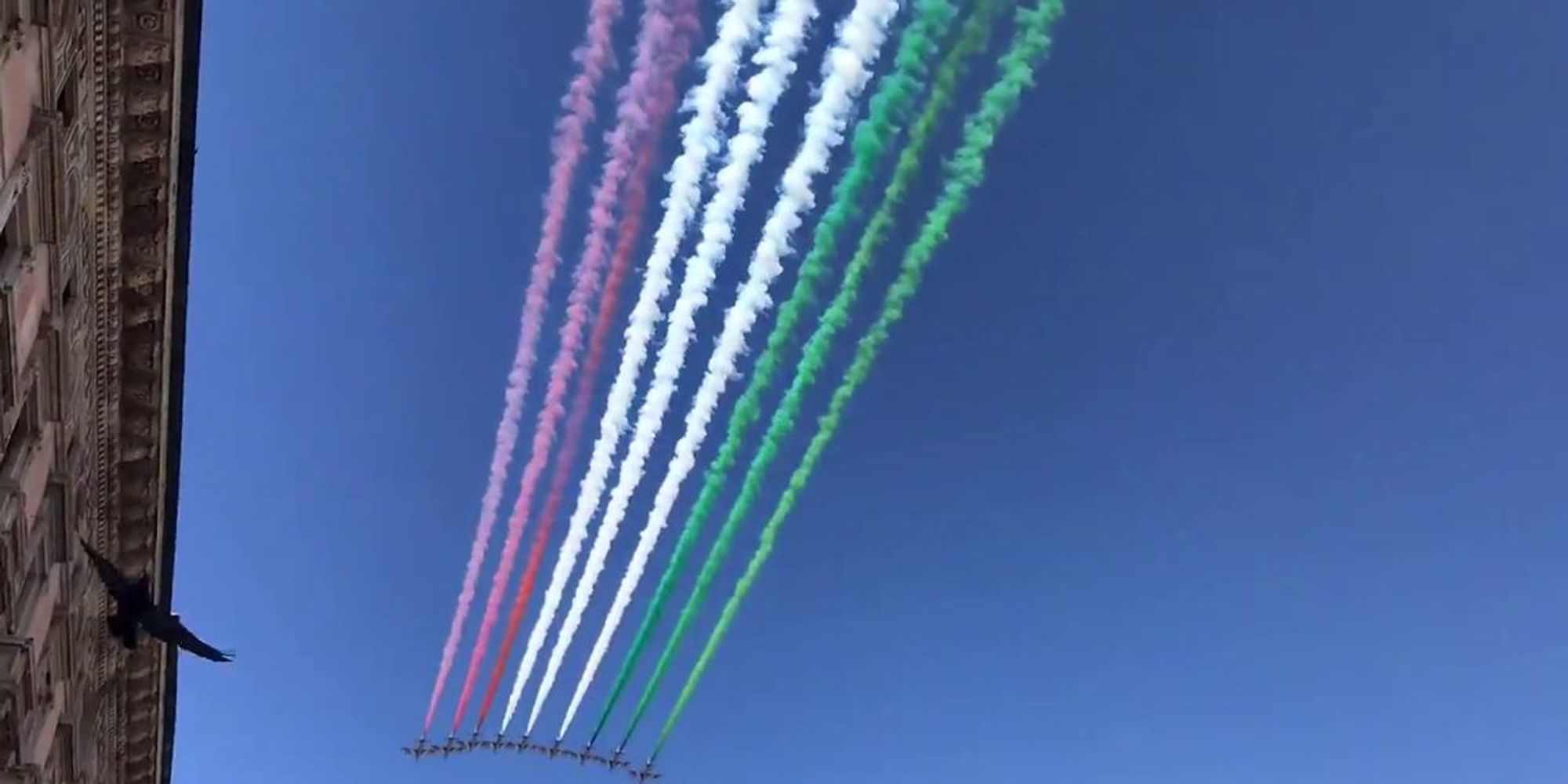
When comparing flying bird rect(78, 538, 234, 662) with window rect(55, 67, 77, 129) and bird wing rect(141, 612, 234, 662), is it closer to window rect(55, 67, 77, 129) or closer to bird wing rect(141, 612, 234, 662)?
bird wing rect(141, 612, 234, 662)

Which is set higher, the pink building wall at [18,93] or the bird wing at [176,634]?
the pink building wall at [18,93]

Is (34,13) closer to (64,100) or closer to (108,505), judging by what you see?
(64,100)

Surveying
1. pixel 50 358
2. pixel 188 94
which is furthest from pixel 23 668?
pixel 188 94

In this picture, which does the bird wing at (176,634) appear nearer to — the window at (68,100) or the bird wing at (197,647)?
the bird wing at (197,647)

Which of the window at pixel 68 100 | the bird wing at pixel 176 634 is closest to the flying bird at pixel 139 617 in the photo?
the bird wing at pixel 176 634

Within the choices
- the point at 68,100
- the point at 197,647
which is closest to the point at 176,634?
the point at 197,647

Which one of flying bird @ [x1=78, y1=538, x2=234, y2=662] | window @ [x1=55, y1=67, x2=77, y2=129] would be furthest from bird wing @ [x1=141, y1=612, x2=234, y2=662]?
window @ [x1=55, y1=67, x2=77, y2=129]

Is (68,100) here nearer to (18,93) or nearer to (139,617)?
(18,93)
